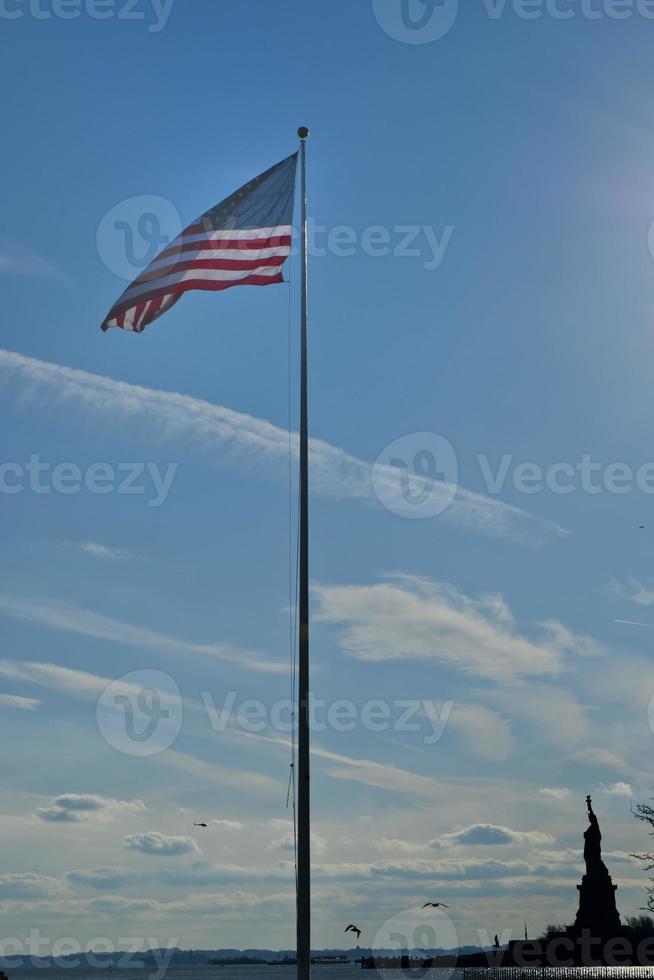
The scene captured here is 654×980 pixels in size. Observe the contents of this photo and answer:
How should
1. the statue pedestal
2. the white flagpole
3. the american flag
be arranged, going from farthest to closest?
the statue pedestal
the american flag
the white flagpole

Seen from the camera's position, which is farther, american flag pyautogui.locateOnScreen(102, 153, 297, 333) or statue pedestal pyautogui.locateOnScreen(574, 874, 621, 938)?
statue pedestal pyautogui.locateOnScreen(574, 874, 621, 938)

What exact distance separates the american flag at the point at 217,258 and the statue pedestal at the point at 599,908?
7593cm

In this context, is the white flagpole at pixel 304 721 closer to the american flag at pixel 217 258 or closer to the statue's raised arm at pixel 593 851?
the american flag at pixel 217 258

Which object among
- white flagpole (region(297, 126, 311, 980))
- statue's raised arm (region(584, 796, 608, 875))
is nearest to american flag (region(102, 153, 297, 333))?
white flagpole (region(297, 126, 311, 980))

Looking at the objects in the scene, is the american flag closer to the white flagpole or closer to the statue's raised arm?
the white flagpole

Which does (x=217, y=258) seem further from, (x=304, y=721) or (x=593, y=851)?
(x=593, y=851)

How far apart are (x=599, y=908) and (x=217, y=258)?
252 feet

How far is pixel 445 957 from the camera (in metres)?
191

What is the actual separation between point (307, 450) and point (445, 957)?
18647cm

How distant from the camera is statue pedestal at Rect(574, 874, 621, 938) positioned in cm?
8756

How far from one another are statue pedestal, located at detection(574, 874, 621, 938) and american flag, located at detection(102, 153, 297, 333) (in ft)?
249

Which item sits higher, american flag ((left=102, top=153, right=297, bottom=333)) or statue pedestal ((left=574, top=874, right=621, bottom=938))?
american flag ((left=102, top=153, right=297, bottom=333))

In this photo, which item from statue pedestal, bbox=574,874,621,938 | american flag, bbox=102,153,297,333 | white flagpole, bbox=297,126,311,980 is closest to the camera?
white flagpole, bbox=297,126,311,980

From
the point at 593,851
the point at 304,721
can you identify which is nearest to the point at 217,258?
the point at 304,721
